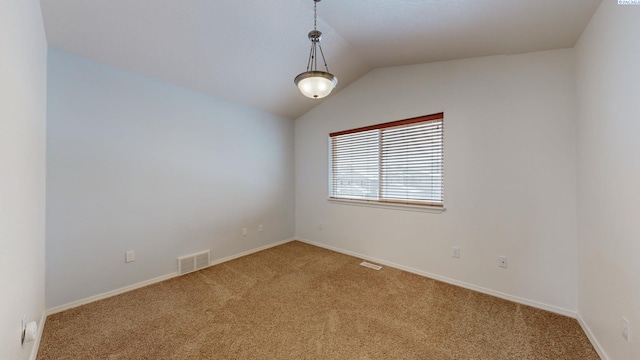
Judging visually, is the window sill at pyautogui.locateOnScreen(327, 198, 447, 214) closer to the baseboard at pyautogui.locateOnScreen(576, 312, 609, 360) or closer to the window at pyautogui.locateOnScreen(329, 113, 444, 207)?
the window at pyautogui.locateOnScreen(329, 113, 444, 207)

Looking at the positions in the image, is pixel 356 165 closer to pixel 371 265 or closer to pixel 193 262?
pixel 371 265

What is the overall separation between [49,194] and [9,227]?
1414 mm

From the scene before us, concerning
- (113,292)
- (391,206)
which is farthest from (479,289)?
(113,292)

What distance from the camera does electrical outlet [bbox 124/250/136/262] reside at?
259 cm

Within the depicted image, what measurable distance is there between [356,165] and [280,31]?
2141mm

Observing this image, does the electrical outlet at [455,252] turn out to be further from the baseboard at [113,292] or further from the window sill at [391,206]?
the baseboard at [113,292]

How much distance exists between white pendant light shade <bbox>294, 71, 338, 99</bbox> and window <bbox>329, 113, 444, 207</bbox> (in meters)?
1.68

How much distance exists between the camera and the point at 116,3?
1.86 meters

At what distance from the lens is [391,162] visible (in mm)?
3357

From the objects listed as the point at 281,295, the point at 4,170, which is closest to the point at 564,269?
the point at 281,295

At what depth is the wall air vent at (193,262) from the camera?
2.99 meters

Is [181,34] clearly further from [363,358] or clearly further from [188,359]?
[363,358]

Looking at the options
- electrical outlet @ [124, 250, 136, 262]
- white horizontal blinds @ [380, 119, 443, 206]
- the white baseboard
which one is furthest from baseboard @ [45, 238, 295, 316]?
white horizontal blinds @ [380, 119, 443, 206]

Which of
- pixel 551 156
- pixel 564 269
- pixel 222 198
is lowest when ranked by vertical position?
pixel 564 269
